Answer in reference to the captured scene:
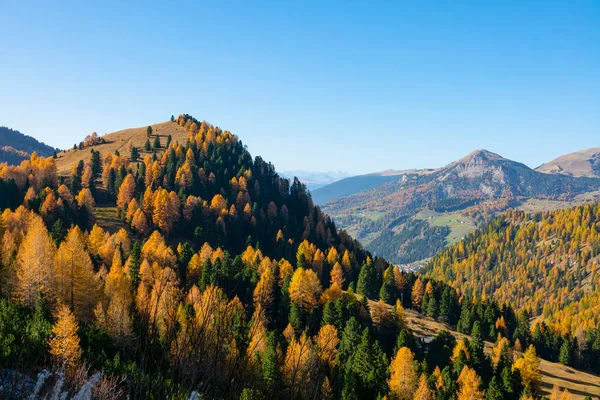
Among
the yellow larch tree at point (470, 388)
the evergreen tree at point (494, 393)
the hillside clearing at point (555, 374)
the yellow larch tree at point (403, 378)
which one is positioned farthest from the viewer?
the hillside clearing at point (555, 374)

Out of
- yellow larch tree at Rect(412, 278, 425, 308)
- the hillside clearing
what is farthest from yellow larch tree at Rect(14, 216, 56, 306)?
yellow larch tree at Rect(412, 278, 425, 308)

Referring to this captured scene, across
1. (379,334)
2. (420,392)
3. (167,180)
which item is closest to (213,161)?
(167,180)

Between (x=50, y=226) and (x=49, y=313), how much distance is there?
64522 millimetres

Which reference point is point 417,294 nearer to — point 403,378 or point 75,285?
point 403,378

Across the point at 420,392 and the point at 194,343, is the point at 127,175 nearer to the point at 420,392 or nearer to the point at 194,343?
the point at 420,392

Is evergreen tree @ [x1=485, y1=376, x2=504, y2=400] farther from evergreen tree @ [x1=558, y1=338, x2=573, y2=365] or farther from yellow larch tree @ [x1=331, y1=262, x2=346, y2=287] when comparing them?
evergreen tree @ [x1=558, y1=338, x2=573, y2=365]

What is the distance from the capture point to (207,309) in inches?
323

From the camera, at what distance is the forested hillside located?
30.9ft

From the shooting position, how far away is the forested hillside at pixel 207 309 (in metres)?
9.42

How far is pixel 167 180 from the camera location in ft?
493

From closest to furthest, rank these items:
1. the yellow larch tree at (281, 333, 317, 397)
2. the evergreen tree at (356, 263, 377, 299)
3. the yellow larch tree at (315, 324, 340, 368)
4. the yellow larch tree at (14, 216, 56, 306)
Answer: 1. the yellow larch tree at (281, 333, 317, 397)
2. the yellow larch tree at (315, 324, 340, 368)
3. the yellow larch tree at (14, 216, 56, 306)
4. the evergreen tree at (356, 263, 377, 299)

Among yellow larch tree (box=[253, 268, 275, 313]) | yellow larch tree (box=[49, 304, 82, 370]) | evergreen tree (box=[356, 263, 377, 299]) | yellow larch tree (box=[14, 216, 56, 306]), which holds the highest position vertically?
yellow larch tree (box=[14, 216, 56, 306])

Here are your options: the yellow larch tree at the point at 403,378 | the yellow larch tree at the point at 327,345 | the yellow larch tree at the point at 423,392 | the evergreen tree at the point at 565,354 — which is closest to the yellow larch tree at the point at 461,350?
the yellow larch tree at the point at 403,378

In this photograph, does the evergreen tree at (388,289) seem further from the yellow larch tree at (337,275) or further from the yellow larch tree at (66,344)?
the yellow larch tree at (66,344)
